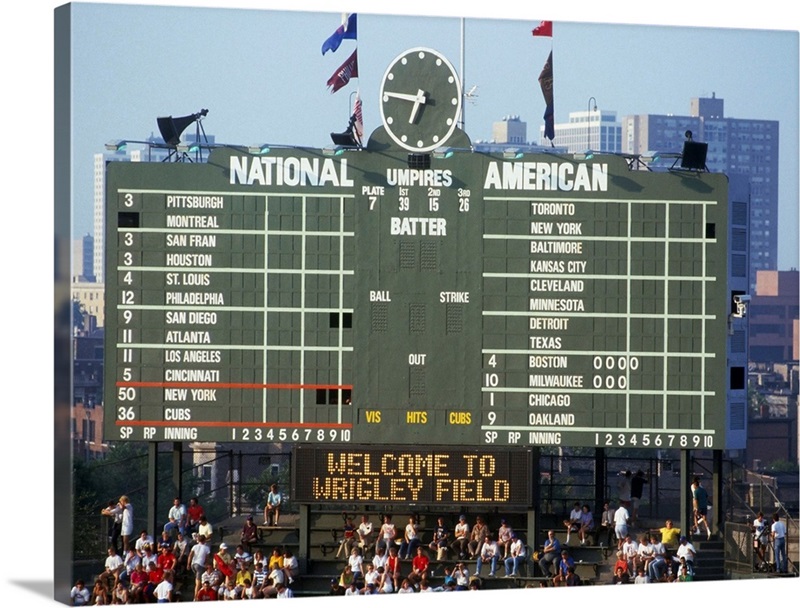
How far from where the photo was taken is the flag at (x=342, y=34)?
2570 centimetres

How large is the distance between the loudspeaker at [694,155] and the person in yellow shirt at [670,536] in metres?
5.21

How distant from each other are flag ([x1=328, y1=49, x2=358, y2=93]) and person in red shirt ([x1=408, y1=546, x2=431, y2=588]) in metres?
6.68

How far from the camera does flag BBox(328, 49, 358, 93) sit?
84.5 feet

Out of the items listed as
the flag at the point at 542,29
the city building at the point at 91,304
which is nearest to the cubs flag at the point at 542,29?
the flag at the point at 542,29

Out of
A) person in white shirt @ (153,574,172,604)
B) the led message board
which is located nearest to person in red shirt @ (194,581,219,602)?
person in white shirt @ (153,574,172,604)

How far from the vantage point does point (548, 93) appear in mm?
26734

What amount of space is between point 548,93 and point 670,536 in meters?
6.67

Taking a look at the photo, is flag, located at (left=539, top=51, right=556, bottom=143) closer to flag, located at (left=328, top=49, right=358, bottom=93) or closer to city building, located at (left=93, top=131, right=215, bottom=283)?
flag, located at (left=328, top=49, right=358, bottom=93)

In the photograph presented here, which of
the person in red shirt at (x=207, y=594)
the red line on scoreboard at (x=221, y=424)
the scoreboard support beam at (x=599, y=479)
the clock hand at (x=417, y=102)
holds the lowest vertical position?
the person in red shirt at (x=207, y=594)

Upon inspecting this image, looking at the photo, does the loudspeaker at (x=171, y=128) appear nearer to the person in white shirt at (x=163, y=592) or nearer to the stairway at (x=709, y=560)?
the person in white shirt at (x=163, y=592)

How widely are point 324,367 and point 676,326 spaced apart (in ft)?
16.2

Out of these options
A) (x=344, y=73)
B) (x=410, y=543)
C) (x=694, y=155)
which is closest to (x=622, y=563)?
(x=410, y=543)

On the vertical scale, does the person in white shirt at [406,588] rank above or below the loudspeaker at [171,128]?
below

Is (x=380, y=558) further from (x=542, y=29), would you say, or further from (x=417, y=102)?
(x=542, y=29)
